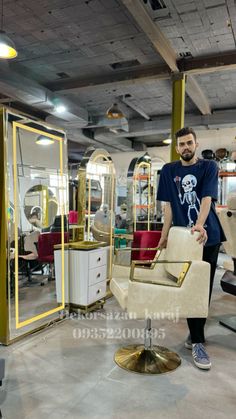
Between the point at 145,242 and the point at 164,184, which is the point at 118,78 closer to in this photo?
the point at 145,242

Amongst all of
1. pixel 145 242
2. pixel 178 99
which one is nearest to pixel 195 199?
pixel 145 242

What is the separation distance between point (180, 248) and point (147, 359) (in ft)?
2.78

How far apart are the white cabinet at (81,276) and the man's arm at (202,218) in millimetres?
1355

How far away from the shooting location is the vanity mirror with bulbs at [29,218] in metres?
2.59

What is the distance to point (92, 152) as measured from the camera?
4.05 metres

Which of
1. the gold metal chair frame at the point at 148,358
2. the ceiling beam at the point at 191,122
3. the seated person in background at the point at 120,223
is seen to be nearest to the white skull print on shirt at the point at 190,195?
A: the gold metal chair frame at the point at 148,358

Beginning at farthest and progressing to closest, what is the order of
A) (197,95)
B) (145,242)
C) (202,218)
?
(197,95) → (145,242) → (202,218)

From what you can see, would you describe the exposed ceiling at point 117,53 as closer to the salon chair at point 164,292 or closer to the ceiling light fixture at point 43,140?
the ceiling light fixture at point 43,140

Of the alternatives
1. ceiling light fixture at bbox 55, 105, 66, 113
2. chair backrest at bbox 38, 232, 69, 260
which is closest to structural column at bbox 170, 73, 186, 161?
ceiling light fixture at bbox 55, 105, 66, 113

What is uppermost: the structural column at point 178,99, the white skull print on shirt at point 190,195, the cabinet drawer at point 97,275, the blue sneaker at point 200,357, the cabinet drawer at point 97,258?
the structural column at point 178,99

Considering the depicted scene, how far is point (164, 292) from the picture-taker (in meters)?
2.01

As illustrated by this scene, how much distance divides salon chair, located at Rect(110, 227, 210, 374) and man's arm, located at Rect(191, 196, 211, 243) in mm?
40

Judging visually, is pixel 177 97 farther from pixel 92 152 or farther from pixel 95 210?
pixel 95 210

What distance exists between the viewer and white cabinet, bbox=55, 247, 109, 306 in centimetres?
327
